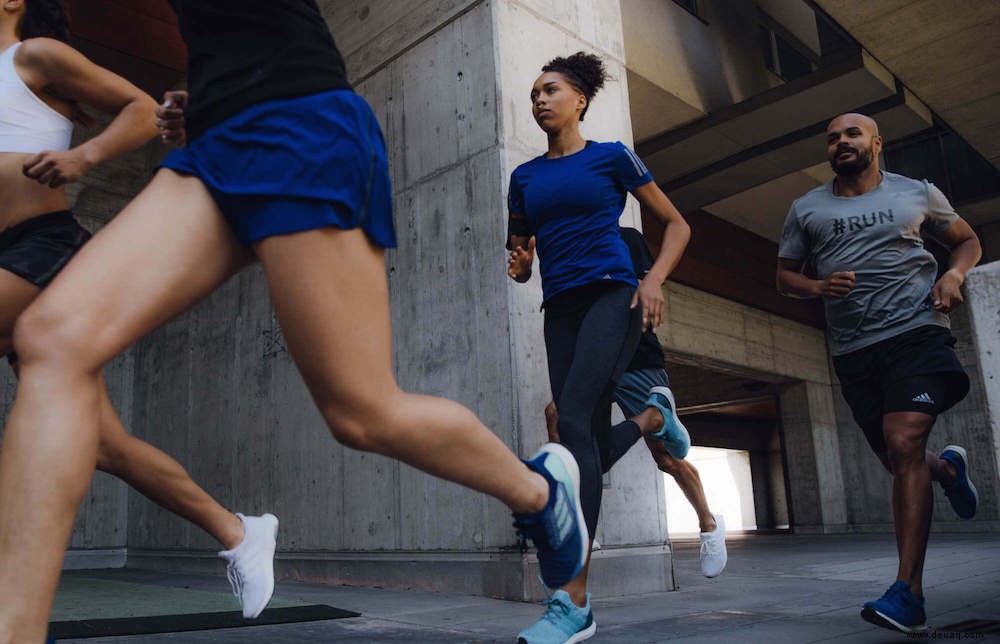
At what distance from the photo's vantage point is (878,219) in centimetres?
312

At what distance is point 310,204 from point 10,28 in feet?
4.89

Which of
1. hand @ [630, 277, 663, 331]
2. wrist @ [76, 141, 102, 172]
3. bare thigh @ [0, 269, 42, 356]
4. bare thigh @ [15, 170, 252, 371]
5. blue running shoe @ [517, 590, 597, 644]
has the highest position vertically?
wrist @ [76, 141, 102, 172]

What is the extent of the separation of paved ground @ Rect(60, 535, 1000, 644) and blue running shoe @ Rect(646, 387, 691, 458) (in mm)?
671

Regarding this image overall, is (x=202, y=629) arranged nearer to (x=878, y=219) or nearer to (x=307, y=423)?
(x=307, y=423)

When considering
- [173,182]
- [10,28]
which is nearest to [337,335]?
[173,182]

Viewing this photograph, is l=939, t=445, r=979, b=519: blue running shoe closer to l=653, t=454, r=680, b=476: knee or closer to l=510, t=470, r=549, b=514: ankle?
l=653, t=454, r=680, b=476: knee

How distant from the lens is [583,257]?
2895 mm

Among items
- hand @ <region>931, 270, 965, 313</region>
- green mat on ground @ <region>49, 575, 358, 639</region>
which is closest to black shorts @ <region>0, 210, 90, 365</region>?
green mat on ground @ <region>49, 575, 358, 639</region>

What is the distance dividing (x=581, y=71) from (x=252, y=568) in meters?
2.20

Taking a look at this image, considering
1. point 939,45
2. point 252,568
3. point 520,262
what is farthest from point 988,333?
point 939,45

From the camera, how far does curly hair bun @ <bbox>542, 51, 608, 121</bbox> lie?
3.22 meters

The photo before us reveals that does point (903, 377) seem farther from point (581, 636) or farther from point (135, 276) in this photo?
point (135, 276)

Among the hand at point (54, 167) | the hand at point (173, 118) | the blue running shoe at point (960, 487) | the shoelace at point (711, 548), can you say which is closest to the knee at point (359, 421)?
the hand at point (173, 118)

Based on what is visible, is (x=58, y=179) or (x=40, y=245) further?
(x=40, y=245)
